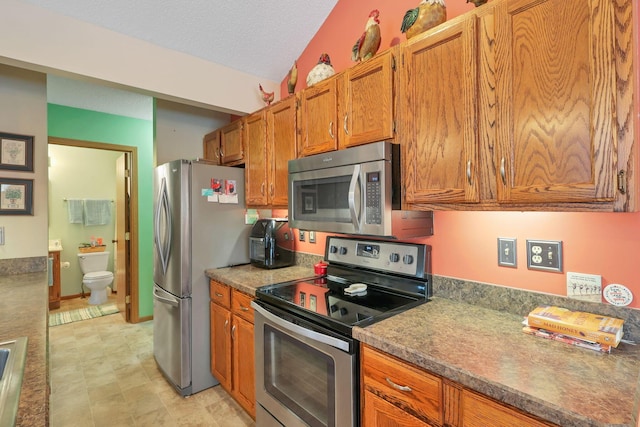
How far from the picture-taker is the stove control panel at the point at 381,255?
166 centimetres

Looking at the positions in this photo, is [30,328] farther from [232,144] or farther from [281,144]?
[232,144]

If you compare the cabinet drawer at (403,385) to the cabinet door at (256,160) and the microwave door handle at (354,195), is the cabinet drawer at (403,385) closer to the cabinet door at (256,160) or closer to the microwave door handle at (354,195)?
the microwave door handle at (354,195)

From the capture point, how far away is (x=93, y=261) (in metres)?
4.73

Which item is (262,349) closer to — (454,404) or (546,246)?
(454,404)

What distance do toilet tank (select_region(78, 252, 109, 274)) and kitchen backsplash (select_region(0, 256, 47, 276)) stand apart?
2.76 m

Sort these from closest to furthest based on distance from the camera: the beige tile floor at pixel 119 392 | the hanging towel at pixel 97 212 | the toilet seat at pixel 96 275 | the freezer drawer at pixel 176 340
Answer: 1. the beige tile floor at pixel 119 392
2. the freezer drawer at pixel 176 340
3. the toilet seat at pixel 96 275
4. the hanging towel at pixel 97 212

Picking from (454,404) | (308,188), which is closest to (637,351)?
(454,404)

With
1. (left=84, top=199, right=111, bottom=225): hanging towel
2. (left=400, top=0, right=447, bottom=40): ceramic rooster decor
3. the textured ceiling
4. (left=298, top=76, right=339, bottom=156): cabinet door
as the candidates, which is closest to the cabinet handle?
(left=298, top=76, right=339, bottom=156): cabinet door

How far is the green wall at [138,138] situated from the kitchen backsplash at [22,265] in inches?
56.6

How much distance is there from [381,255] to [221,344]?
1.35 metres

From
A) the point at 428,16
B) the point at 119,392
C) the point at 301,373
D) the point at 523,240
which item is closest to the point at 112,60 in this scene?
the point at 428,16

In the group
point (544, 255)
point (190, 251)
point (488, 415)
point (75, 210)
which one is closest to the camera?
point (488, 415)

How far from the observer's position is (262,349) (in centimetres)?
174

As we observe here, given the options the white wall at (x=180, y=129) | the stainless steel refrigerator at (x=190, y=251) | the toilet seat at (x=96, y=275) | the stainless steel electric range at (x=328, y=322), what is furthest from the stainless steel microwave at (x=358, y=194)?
the toilet seat at (x=96, y=275)
